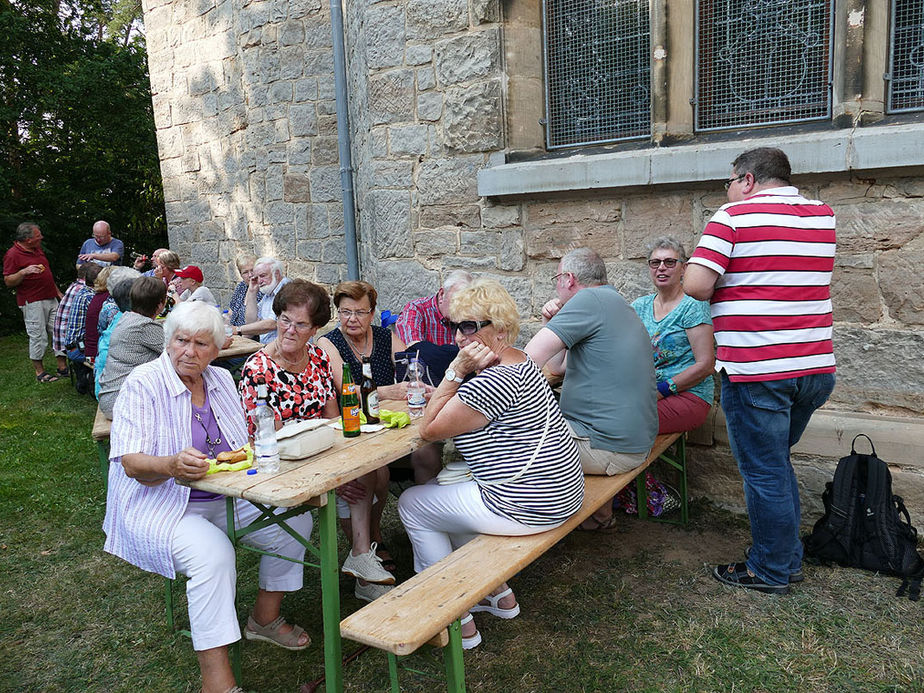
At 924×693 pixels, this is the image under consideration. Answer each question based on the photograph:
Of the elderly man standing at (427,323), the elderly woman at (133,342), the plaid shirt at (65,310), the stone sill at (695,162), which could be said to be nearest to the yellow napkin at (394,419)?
the elderly man standing at (427,323)

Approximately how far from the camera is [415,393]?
3.39 metres

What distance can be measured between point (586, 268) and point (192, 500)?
2.02m

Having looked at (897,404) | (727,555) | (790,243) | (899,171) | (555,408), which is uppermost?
(899,171)

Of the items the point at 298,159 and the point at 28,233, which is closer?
the point at 298,159

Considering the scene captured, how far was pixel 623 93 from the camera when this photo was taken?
4.34 m

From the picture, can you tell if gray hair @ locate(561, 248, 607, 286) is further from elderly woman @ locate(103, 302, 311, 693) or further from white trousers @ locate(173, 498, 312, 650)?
white trousers @ locate(173, 498, 312, 650)

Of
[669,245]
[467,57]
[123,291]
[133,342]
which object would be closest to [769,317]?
[669,245]

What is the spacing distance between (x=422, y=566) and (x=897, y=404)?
2.47 metres

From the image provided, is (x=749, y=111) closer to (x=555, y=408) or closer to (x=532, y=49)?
(x=532, y=49)

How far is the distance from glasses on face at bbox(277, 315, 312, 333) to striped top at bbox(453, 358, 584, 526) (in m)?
0.99

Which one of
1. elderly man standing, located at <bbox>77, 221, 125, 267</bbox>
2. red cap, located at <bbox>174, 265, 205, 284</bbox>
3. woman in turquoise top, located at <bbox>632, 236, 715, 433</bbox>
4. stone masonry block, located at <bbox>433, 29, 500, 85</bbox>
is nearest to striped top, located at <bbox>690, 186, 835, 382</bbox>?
woman in turquoise top, located at <bbox>632, 236, 715, 433</bbox>

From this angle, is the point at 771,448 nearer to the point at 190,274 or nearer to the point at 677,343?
the point at 677,343

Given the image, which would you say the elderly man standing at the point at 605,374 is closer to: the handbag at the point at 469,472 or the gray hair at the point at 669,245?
the handbag at the point at 469,472

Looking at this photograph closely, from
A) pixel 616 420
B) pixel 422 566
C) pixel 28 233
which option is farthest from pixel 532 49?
pixel 28 233
